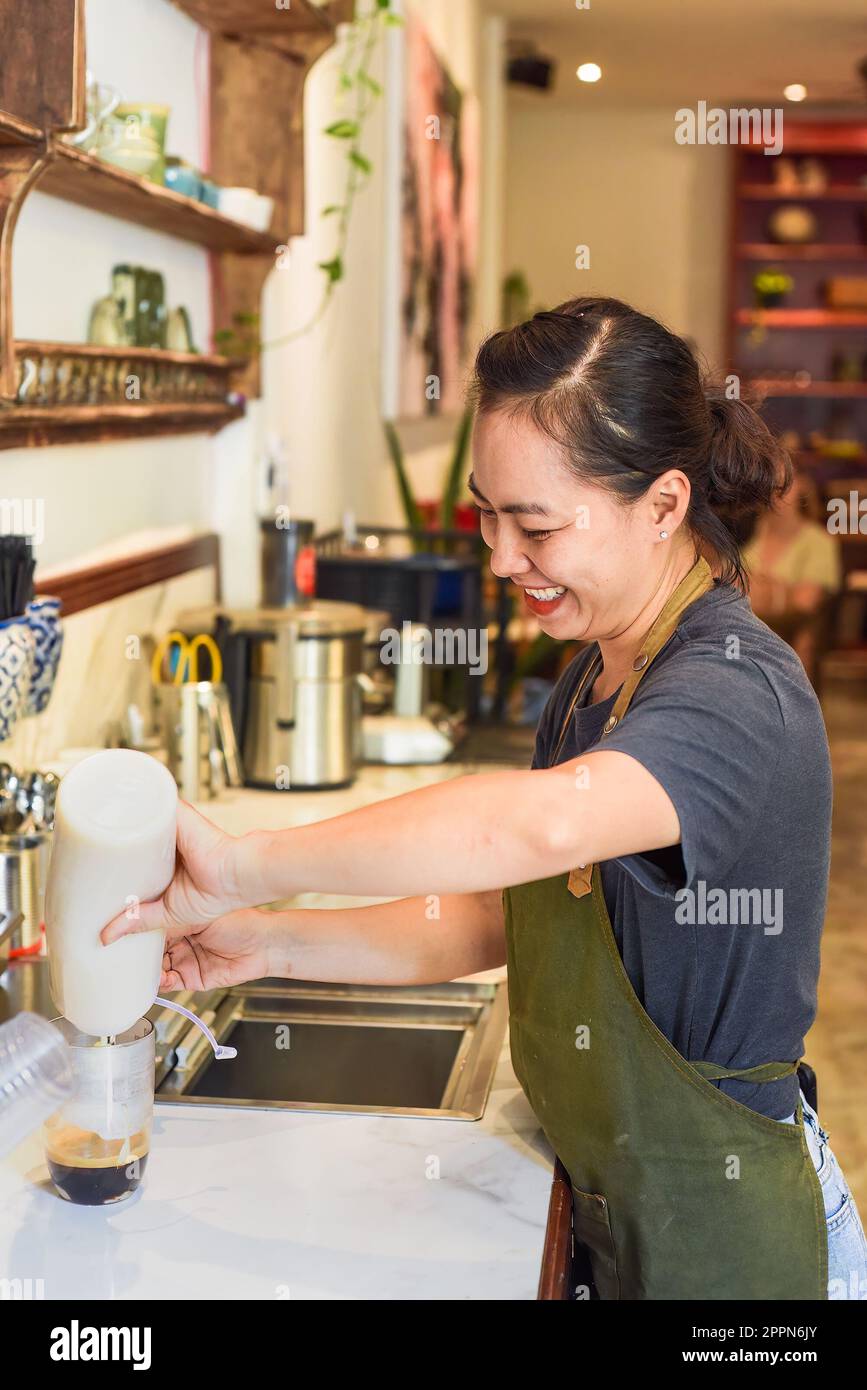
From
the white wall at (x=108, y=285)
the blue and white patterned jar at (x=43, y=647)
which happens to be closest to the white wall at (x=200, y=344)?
the white wall at (x=108, y=285)

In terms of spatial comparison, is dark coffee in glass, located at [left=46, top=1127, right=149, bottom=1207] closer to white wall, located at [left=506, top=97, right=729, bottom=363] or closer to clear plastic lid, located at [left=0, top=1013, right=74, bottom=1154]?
clear plastic lid, located at [left=0, top=1013, right=74, bottom=1154]

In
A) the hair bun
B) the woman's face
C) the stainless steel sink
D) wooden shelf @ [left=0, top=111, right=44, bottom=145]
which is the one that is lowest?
the stainless steel sink

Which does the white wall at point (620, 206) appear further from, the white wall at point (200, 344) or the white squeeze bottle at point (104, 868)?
the white squeeze bottle at point (104, 868)

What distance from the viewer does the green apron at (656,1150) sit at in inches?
49.4

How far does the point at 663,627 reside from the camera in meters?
1.32

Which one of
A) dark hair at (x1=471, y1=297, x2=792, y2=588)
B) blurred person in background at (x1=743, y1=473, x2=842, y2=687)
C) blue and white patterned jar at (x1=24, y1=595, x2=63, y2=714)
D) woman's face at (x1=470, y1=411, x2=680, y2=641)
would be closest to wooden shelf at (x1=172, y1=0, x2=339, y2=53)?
blue and white patterned jar at (x1=24, y1=595, x2=63, y2=714)

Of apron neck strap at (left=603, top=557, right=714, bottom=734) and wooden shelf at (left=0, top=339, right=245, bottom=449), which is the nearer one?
apron neck strap at (left=603, top=557, right=714, bottom=734)

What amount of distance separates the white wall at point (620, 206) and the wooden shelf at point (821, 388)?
0.45 metres

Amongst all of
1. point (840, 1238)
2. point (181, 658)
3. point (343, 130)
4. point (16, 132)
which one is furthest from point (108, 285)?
point (840, 1238)

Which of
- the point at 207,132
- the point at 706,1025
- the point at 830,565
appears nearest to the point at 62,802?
the point at 706,1025

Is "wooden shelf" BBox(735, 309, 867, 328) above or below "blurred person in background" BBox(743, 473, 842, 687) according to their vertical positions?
above

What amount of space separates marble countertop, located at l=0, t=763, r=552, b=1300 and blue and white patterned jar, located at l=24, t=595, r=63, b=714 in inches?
22.3

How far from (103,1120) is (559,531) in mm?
618

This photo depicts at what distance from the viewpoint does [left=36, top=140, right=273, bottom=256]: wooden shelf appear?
5.75 ft
